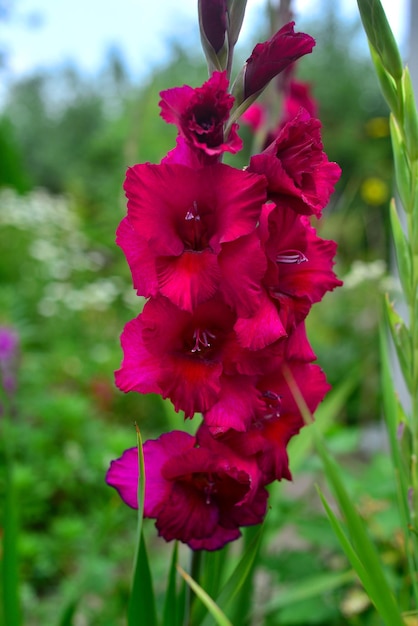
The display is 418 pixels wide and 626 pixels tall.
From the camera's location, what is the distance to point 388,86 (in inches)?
23.8

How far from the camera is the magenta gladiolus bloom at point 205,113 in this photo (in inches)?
23.0

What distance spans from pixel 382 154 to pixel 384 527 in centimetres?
736

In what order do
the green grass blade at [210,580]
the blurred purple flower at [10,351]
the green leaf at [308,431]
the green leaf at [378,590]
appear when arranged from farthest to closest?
the blurred purple flower at [10,351] → the green leaf at [308,431] → the green grass blade at [210,580] → the green leaf at [378,590]

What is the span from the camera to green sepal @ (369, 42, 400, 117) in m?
0.60

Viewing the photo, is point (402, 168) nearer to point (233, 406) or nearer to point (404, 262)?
point (404, 262)

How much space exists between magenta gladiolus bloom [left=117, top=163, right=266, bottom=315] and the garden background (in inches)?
21.6

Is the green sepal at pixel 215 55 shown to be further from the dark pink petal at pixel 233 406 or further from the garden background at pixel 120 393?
the garden background at pixel 120 393

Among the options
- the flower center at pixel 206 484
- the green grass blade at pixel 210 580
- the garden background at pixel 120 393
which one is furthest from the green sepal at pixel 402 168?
the garden background at pixel 120 393

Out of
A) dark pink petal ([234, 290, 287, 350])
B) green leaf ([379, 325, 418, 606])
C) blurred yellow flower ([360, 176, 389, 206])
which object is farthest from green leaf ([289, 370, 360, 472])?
blurred yellow flower ([360, 176, 389, 206])

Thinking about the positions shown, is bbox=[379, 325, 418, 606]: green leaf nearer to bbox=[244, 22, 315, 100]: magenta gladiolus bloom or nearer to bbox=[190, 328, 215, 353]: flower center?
bbox=[190, 328, 215, 353]: flower center

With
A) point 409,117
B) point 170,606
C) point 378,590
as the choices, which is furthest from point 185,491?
point 409,117

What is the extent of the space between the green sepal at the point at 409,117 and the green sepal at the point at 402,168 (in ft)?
0.05

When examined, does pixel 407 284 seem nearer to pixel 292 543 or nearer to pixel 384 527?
pixel 384 527

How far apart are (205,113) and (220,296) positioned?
0.18 metres
